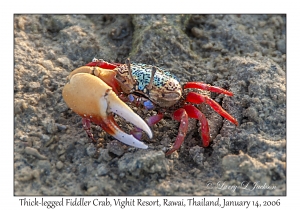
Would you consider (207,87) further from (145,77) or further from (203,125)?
(145,77)

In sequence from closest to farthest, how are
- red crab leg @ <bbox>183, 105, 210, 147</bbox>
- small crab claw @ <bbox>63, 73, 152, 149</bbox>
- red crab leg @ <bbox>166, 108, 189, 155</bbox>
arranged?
small crab claw @ <bbox>63, 73, 152, 149</bbox>
red crab leg @ <bbox>166, 108, 189, 155</bbox>
red crab leg @ <bbox>183, 105, 210, 147</bbox>

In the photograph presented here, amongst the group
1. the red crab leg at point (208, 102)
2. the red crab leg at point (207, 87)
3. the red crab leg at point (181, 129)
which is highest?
the red crab leg at point (207, 87)

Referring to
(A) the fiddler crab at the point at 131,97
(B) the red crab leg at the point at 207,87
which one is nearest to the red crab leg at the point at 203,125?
(A) the fiddler crab at the point at 131,97

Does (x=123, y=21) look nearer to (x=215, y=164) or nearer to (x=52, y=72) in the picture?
(x=52, y=72)

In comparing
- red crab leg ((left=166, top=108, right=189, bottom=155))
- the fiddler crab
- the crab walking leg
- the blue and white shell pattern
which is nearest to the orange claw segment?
the fiddler crab

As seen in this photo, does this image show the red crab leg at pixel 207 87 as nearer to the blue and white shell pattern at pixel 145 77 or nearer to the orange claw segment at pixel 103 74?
the blue and white shell pattern at pixel 145 77

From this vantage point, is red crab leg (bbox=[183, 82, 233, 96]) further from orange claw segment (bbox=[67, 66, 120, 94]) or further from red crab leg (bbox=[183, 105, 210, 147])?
orange claw segment (bbox=[67, 66, 120, 94])

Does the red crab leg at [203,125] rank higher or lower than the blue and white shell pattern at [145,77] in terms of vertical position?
lower

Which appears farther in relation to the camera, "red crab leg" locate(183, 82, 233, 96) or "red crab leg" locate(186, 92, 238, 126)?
"red crab leg" locate(183, 82, 233, 96)
